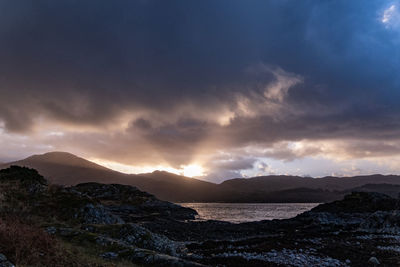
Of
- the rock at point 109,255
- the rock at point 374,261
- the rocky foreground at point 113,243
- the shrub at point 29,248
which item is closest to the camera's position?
the shrub at point 29,248

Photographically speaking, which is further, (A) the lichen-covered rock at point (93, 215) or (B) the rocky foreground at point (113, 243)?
(A) the lichen-covered rock at point (93, 215)

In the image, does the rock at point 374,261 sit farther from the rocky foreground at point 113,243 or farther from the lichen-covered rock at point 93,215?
the lichen-covered rock at point 93,215

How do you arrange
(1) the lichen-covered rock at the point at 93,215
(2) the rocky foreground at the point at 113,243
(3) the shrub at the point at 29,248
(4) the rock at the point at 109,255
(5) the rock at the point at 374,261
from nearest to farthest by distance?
(3) the shrub at the point at 29,248, (2) the rocky foreground at the point at 113,243, (4) the rock at the point at 109,255, (5) the rock at the point at 374,261, (1) the lichen-covered rock at the point at 93,215

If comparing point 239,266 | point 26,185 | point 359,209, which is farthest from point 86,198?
point 359,209

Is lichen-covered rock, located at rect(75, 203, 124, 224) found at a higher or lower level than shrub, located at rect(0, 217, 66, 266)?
lower

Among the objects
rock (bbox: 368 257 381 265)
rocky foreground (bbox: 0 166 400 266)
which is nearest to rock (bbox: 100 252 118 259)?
rocky foreground (bbox: 0 166 400 266)

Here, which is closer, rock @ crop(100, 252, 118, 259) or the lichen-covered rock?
rock @ crop(100, 252, 118, 259)

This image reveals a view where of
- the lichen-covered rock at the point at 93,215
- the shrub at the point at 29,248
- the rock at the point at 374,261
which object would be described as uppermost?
the shrub at the point at 29,248

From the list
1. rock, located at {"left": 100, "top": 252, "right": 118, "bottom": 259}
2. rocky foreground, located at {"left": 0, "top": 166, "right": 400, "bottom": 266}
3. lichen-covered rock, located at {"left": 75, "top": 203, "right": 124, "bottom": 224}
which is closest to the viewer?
rocky foreground, located at {"left": 0, "top": 166, "right": 400, "bottom": 266}

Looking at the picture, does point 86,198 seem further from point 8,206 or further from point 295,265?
point 295,265

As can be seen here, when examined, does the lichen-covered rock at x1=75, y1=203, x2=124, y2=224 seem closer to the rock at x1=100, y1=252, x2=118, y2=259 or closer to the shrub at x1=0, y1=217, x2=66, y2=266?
the rock at x1=100, y1=252, x2=118, y2=259

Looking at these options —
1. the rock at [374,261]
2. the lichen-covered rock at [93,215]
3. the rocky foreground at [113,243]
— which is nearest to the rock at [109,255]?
the rocky foreground at [113,243]

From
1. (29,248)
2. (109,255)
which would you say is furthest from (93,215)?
(29,248)

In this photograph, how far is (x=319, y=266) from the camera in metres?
22.4
